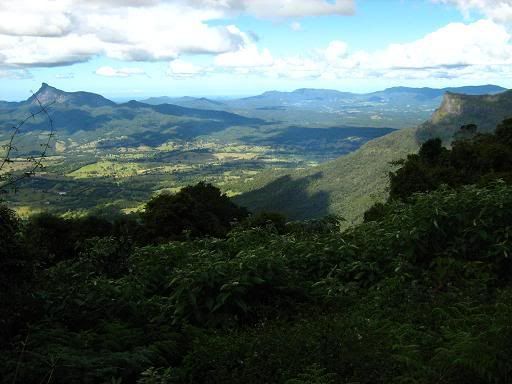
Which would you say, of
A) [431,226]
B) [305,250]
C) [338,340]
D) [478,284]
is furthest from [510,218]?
[338,340]

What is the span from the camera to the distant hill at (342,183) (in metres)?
109

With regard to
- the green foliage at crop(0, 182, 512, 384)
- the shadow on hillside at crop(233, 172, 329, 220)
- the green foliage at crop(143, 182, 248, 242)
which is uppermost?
the green foliage at crop(0, 182, 512, 384)

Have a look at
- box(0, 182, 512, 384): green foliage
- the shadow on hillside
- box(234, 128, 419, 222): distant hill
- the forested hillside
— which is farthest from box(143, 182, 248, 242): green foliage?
the shadow on hillside

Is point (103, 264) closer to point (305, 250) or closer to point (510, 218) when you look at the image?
point (305, 250)

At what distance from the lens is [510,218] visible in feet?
29.9

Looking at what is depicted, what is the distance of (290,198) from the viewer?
421 ft

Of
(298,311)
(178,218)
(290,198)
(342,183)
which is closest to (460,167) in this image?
(178,218)

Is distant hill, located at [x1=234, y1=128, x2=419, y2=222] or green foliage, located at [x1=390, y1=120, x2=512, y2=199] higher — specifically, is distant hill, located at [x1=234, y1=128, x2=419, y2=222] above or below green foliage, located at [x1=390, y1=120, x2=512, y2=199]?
below

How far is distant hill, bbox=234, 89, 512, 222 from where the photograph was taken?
109244 millimetres

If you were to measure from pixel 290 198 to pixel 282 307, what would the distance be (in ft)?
398

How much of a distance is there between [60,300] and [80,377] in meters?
2.25

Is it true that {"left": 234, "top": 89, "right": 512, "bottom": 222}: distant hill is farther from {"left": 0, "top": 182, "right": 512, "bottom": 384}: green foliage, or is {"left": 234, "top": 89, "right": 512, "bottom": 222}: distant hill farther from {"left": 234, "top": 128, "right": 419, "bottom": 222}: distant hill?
{"left": 0, "top": 182, "right": 512, "bottom": 384}: green foliage

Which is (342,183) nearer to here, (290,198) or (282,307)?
(290,198)

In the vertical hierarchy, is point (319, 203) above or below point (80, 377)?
below
